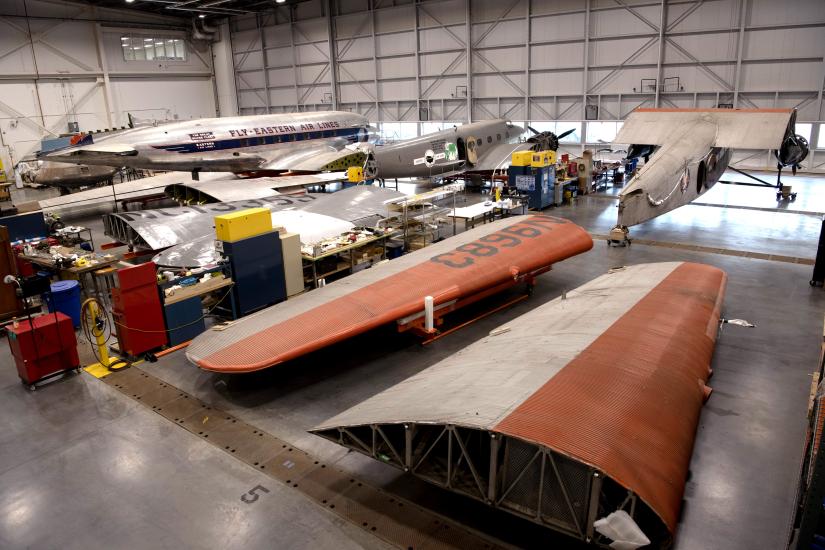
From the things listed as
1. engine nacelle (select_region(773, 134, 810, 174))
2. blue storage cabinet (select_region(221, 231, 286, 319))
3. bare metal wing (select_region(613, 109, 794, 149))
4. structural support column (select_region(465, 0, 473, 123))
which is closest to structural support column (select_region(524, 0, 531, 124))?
structural support column (select_region(465, 0, 473, 123))

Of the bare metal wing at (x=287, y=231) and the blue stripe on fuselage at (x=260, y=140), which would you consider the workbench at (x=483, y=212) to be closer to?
the bare metal wing at (x=287, y=231)

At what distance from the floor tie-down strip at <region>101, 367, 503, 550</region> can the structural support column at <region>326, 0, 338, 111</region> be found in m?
34.4

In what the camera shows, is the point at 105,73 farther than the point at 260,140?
Yes

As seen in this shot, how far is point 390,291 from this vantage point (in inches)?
387

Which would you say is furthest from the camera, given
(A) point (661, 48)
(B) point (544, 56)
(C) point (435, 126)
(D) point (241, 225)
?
(C) point (435, 126)

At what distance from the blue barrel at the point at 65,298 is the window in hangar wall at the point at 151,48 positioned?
36366 millimetres

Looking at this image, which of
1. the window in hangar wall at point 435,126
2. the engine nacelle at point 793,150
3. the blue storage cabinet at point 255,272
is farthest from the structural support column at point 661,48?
the blue storage cabinet at point 255,272

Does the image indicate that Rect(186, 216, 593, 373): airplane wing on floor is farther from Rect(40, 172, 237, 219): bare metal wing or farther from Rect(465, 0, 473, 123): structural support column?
Rect(465, 0, 473, 123): structural support column

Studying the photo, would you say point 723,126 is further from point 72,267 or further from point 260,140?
point 72,267

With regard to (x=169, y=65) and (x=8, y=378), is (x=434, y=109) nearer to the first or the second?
(x=169, y=65)

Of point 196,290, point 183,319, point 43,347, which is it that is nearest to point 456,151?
point 196,290

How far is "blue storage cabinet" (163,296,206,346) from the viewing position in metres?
10.1

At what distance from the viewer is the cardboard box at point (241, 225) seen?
35.0 ft

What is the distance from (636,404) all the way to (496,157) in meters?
20.8
